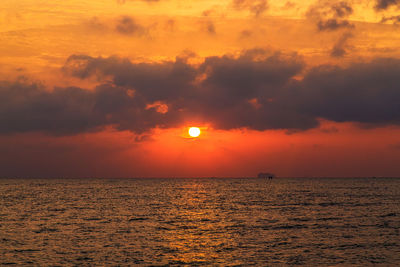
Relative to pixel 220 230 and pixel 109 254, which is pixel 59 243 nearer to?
pixel 109 254

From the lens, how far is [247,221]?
244 ft

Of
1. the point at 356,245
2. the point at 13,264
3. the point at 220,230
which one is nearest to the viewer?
the point at 13,264

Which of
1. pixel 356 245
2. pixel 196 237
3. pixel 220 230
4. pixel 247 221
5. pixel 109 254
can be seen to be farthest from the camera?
pixel 247 221

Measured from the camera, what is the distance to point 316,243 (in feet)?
170

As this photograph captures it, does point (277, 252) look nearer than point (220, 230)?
Yes

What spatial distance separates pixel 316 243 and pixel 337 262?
9.79 meters

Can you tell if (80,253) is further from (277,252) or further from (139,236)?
(277,252)

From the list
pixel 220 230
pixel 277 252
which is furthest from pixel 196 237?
pixel 277 252

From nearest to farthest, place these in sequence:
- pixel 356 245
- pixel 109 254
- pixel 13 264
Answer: pixel 13 264 < pixel 109 254 < pixel 356 245

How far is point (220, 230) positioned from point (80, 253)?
23.6m

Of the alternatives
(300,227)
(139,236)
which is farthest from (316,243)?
(139,236)

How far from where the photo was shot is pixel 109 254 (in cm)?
4581

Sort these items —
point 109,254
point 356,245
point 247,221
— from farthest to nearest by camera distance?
point 247,221 < point 356,245 < point 109,254

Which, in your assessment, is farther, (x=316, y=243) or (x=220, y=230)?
(x=220, y=230)
